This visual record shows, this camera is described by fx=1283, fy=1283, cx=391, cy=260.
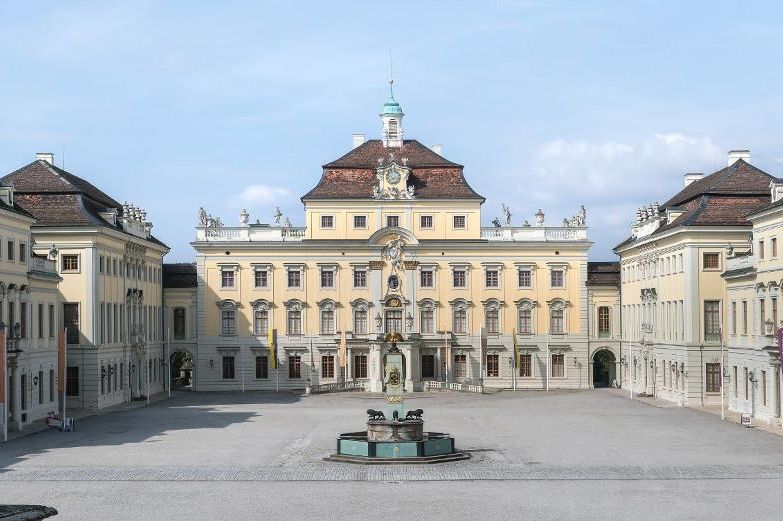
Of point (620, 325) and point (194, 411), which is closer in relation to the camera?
point (194, 411)

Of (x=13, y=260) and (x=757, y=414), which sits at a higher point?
(x=13, y=260)

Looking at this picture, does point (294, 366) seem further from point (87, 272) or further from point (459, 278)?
point (87, 272)

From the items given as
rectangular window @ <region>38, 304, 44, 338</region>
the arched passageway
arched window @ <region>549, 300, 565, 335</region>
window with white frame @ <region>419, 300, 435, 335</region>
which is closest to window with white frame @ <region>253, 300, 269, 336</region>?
window with white frame @ <region>419, 300, 435, 335</region>

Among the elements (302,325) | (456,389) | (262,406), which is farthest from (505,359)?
(262,406)

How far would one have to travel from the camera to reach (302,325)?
86.8 meters

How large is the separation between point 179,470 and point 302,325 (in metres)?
47.5

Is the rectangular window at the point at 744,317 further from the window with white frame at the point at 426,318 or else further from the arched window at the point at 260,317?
the arched window at the point at 260,317

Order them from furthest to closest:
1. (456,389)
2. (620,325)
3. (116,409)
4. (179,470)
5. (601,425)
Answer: (620,325) → (456,389) → (116,409) → (601,425) → (179,470)

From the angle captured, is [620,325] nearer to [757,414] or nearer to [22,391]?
[757,414]

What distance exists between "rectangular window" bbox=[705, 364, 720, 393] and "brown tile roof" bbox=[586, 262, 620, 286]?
20.9 meters

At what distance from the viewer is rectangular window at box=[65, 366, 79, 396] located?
66500mm

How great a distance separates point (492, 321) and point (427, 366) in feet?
18.0

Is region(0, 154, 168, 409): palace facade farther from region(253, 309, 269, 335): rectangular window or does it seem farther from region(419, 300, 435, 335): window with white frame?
region(419, 300, 435, 335): window with white frame

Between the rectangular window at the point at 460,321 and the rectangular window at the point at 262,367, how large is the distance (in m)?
13.0
